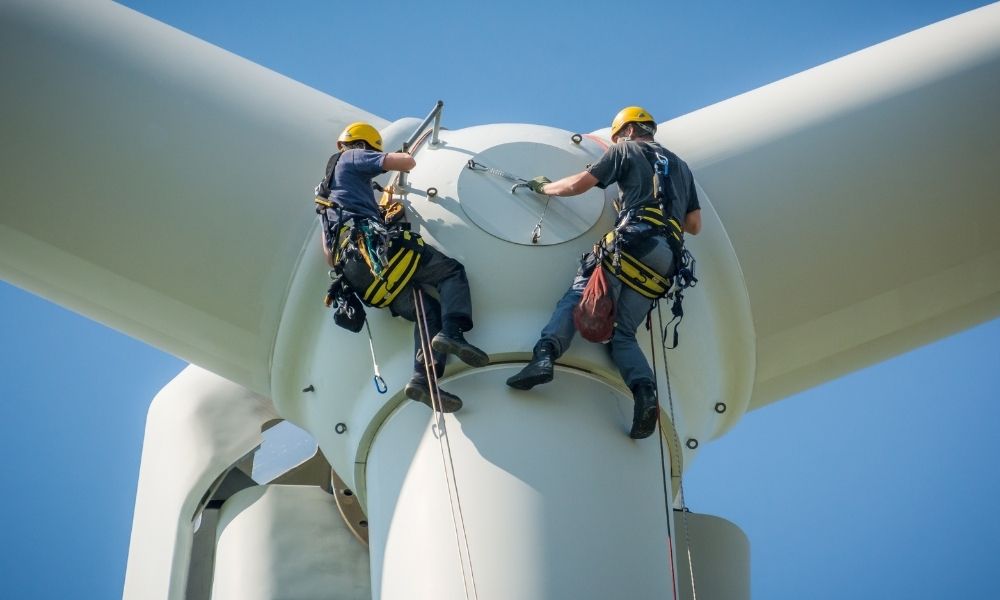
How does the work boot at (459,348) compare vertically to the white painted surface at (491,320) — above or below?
below

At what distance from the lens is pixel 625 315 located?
30.0 ft

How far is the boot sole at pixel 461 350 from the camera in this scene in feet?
28.8

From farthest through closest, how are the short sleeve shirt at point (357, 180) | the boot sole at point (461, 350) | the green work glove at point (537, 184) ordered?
the green work glove at point (537, 184) → the short sleeve shirt at point (357, 180) → the boot sole at point (461, 350)

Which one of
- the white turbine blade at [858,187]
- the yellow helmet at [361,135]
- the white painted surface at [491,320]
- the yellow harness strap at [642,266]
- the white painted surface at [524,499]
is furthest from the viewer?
the white turbine blade at [858,187]

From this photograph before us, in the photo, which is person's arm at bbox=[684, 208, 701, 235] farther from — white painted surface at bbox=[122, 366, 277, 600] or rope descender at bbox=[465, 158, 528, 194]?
white painted surface at bbox=[122, 366, 277, 600]

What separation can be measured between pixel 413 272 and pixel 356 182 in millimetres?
738

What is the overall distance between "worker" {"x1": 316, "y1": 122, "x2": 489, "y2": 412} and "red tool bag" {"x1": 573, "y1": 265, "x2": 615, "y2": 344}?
61 centimetres

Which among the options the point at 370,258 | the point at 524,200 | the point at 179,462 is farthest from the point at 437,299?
the point at 179,462

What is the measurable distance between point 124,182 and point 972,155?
581cm

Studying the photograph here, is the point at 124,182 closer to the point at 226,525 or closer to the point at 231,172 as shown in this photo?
the point at 231,172

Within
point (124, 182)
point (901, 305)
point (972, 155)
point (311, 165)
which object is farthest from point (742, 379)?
point (124, 182)

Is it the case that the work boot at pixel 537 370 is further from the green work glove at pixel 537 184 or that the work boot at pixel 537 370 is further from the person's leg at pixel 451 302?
the green work glove at pixel 537 184

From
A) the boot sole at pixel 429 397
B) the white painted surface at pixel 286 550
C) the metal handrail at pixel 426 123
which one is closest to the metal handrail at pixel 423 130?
the metal handrail at pixel 426 123

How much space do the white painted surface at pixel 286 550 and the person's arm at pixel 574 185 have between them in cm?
319
